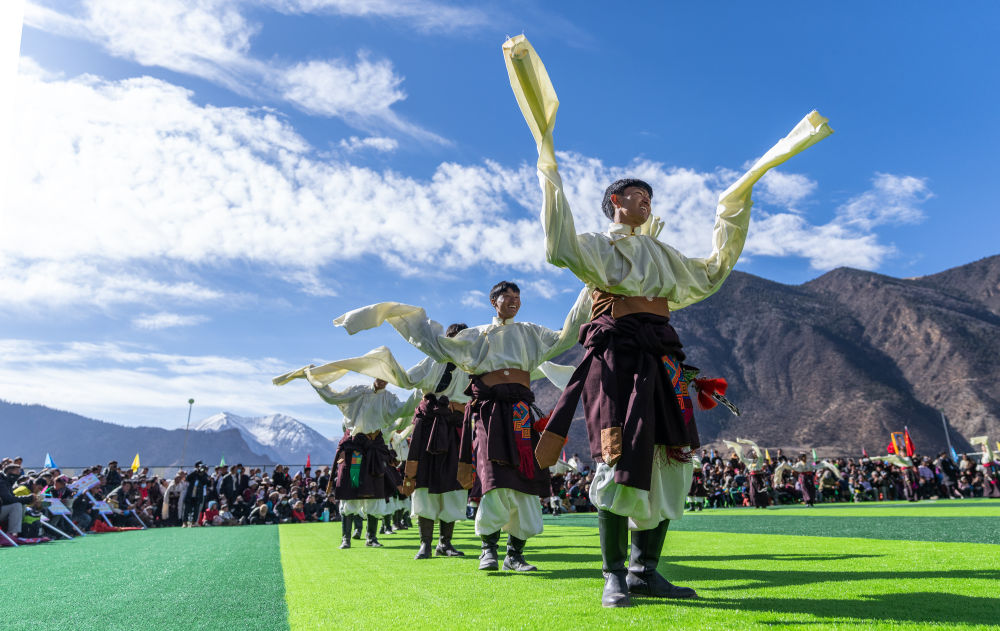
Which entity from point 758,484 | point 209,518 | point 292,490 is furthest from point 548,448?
point 292,490

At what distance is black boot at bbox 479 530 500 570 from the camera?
4520 millimetres

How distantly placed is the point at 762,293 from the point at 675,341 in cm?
10190

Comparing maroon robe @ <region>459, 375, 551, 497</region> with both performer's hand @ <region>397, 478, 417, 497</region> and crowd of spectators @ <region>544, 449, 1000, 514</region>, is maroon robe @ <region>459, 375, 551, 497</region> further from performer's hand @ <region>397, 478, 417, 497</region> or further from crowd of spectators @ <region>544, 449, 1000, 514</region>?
crowd of spectators @ <region>544, 449, 1000, 514</region>

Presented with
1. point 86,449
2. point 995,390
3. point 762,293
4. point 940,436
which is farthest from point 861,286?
point 86,449

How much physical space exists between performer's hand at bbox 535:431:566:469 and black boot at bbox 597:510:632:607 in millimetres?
379

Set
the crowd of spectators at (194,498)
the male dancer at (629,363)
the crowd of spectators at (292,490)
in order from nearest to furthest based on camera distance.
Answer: the male dancer at (629,363) → the crowd of spectators at (194,498) → the crowd of spectators at (292,490)

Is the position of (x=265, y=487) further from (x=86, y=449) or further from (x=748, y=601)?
(x=86, y=449)

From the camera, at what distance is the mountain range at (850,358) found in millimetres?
68000

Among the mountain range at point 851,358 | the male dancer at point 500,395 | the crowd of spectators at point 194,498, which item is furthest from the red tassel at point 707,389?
the mountain range at point 851,358

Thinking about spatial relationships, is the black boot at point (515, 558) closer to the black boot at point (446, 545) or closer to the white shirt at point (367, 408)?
the black boot at point (446, 545)

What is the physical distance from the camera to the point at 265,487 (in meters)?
19.9

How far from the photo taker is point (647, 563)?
118 inches

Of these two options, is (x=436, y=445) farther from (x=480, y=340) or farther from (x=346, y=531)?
(x=346, y=531)

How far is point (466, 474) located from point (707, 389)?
276cm
